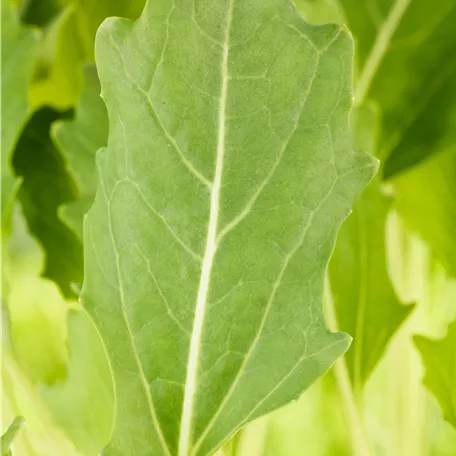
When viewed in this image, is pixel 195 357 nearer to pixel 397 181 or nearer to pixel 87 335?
pixel 87 335

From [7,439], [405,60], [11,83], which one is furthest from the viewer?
[405,60]

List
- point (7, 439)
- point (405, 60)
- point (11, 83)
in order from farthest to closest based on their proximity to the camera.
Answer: point (405, 60)
point (11, 83)
point (7, 439)

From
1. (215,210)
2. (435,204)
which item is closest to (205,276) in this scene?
(215,210)

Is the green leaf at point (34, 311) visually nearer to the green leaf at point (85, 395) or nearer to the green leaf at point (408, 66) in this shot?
the green leaf at point (85, 395)

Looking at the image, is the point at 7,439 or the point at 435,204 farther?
the point at 435,204

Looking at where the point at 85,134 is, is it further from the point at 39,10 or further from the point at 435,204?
the point at 435,204

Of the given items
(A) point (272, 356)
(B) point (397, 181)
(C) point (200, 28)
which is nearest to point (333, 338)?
(A) point (272, 356)

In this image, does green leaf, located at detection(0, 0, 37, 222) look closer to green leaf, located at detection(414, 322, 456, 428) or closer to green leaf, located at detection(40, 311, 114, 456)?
green leaf, located at detection(40, 311, 114, 456)
